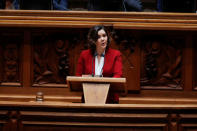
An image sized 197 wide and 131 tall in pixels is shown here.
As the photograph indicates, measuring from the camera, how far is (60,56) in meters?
2.72

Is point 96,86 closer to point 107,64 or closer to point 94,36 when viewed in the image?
point 107,64

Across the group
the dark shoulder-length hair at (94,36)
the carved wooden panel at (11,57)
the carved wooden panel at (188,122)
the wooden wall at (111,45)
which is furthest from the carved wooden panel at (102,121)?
the carved wooden panel at (11,57)

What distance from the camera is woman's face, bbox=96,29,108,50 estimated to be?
212cm

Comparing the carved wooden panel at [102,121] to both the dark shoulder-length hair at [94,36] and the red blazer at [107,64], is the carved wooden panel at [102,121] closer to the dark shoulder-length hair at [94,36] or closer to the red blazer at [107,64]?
the red blazer at [107,64]

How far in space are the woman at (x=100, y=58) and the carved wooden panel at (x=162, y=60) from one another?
0.58 m

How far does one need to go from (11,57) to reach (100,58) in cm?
92

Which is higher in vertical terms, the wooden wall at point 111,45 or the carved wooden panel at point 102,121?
the wooden wall at point 111,45

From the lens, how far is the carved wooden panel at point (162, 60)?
105 inches

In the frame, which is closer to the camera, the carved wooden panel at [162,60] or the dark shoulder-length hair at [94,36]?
the dark shoulder-length hair at [94,36]

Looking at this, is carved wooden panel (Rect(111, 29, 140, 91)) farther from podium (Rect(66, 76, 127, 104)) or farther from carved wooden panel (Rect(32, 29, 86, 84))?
podium (Rect(66, 76, 127, 104))

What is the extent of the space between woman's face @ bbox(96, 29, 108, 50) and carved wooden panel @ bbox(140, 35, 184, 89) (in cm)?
64

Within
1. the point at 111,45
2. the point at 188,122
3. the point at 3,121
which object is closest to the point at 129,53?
the point at 111,45

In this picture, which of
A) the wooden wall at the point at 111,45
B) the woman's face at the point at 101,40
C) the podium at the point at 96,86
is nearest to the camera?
the podium at the point at 96,86

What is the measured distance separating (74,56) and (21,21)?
20.0 inches
